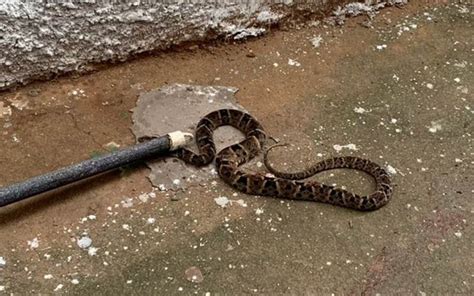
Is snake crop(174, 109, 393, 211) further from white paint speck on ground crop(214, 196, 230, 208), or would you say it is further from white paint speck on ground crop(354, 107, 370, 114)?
white paint speck on ground crop(354, 107, 370, 114)

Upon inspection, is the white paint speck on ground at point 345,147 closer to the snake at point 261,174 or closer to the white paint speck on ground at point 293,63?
the snake at point 261,174

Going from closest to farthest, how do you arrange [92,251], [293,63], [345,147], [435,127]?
[92,251]
[345,147]
[435,127]
[293,63]

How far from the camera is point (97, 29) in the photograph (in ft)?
12.4

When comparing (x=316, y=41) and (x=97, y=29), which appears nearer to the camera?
(x=97, y=29)

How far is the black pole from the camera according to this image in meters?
3.07

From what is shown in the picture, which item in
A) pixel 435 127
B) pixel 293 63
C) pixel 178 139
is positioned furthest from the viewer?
pixel 293 63

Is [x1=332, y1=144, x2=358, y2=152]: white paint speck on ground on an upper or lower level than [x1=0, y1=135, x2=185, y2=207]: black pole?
lower

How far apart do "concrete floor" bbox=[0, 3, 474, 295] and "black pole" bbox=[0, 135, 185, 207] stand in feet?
0.43

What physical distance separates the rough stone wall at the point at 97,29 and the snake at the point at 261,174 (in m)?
0.68

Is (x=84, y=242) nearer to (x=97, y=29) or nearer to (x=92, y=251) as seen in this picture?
(x=92, y=251)

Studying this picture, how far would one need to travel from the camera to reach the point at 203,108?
3.88 metres

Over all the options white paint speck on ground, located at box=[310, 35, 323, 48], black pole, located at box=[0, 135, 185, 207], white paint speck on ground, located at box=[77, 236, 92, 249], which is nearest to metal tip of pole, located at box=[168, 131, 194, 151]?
black pole, located at box=[0, 135, 185, 207]

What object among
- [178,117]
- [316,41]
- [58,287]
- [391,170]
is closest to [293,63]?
[316,41]

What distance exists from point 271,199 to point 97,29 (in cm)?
140
